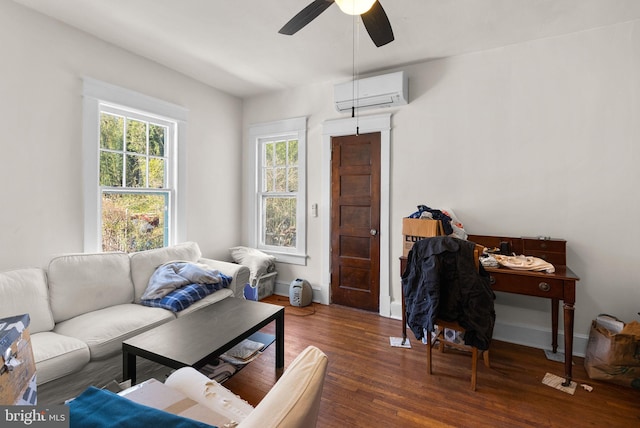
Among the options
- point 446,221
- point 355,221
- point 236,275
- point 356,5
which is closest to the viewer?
point 356,5

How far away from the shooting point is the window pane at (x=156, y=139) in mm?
3299

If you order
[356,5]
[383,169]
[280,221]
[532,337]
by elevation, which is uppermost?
[356,5]

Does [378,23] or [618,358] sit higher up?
[378,23]

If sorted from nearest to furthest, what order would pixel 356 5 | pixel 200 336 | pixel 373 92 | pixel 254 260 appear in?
pixel 356 5 → pixel 200 336 → pixel 373 92 → pixel 254 260

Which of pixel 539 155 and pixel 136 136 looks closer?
pixel 539 155

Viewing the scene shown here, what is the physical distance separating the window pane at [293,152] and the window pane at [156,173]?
155 centimetres

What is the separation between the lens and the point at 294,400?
670 mm

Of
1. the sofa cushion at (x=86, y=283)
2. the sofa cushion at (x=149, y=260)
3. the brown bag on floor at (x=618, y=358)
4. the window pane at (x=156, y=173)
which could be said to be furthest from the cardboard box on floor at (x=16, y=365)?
the brown bag on floor at (x=618, y=358)

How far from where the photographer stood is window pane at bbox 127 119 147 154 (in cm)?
309

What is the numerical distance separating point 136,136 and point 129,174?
414mm

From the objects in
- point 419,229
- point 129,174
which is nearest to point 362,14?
point 419,229

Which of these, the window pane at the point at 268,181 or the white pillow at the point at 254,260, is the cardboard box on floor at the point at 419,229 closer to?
the white pillow at the point at 254,260

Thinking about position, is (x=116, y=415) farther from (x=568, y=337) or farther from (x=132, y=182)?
(x=132, y=182)

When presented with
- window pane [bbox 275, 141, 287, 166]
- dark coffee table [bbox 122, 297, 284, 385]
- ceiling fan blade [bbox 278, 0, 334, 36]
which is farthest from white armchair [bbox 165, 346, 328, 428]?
window pane [bbox 275, 141, 287, 166]
